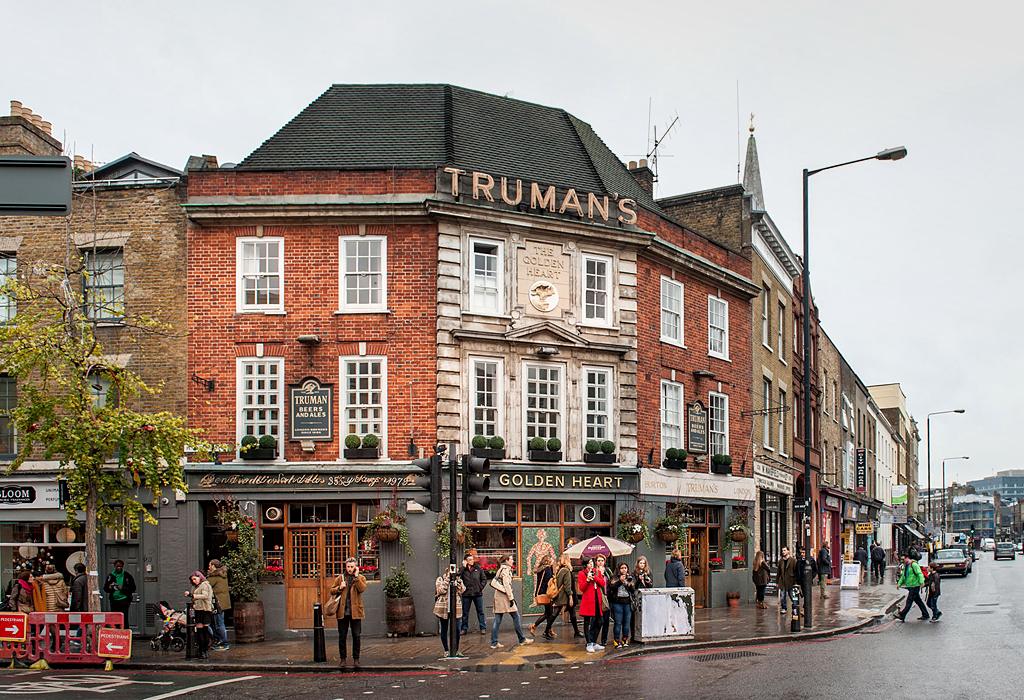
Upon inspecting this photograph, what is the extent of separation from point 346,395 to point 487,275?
13.7 feet

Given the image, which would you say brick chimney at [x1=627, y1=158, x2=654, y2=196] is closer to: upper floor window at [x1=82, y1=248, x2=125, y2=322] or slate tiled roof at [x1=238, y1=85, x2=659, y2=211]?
slate tiled roof at [x1=238, y1=85, x2=659, y2=211]

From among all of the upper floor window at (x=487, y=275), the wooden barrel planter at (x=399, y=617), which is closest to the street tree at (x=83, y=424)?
the wooden barrel planter at (x=399, y=617)

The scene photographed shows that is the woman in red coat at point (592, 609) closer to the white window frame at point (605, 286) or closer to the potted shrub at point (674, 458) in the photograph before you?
the white window frame at point (605, 286)

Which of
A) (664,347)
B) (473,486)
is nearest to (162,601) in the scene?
(473,486)

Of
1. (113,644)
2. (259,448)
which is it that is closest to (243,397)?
(259,448)

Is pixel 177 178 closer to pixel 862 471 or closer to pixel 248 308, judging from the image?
pixel 248 308

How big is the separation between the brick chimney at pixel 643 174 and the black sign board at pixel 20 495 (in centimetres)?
1915

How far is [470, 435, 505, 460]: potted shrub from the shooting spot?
25.1m

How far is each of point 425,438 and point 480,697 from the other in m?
10.4

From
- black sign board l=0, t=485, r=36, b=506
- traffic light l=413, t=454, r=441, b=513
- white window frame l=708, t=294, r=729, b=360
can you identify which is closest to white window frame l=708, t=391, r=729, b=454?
white window frame l=708, t=294, r=729, b=360

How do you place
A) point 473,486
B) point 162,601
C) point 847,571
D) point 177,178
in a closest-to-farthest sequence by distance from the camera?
point 473,486, point 162,601, point 177,178, point 847,571

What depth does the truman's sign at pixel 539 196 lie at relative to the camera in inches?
1004

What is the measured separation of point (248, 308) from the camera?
82.7 feet

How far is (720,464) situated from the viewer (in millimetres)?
30891
